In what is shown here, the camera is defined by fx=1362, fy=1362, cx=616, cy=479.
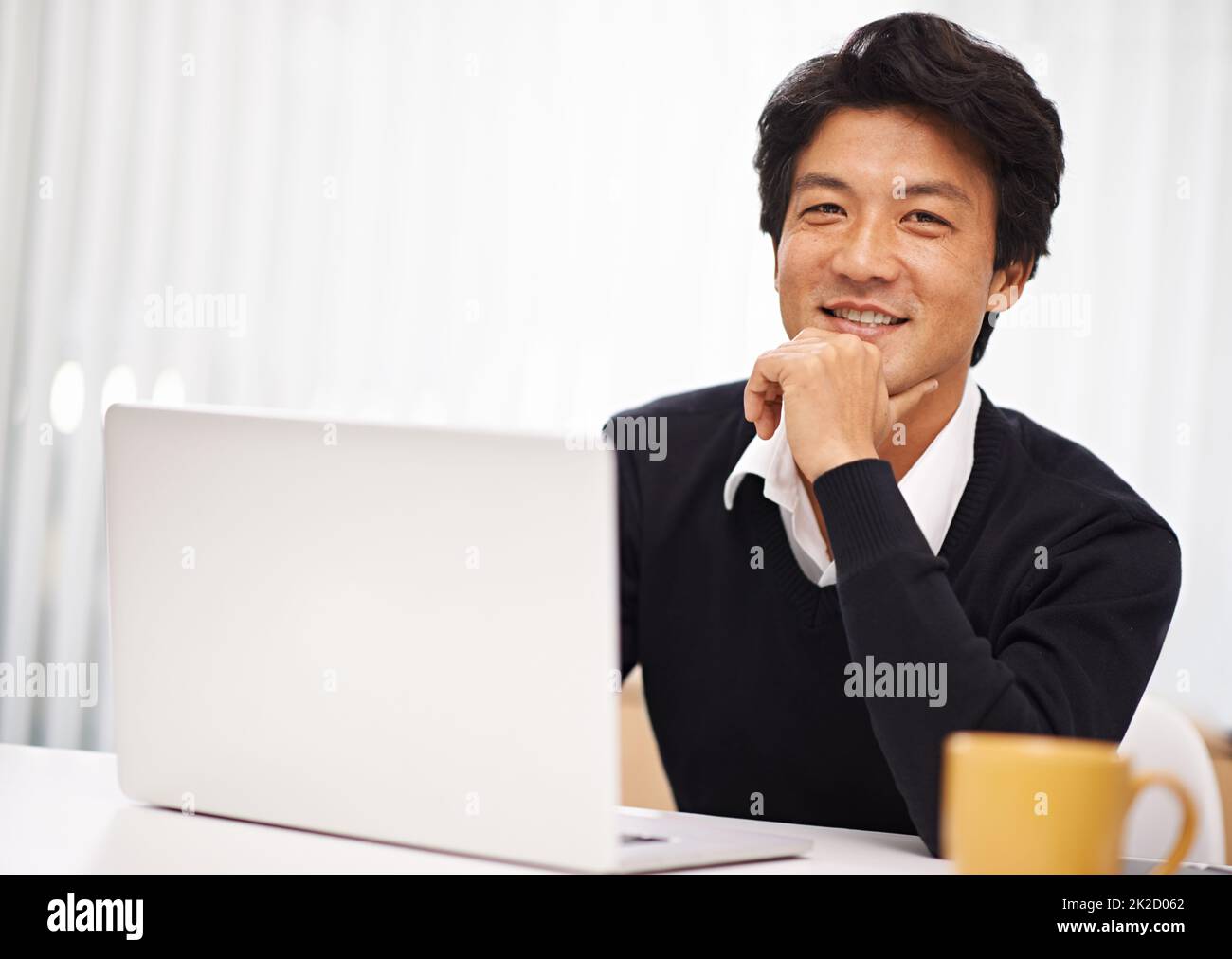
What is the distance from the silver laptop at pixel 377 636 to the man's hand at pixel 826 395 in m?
0.37

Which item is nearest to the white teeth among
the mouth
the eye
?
the mouth

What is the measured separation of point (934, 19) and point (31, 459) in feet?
7.62

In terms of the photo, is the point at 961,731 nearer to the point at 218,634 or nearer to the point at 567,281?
the point at 218,634

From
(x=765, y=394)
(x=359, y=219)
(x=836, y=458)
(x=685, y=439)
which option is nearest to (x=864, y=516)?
(x=836, y=458)

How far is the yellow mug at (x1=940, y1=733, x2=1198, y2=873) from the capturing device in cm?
62

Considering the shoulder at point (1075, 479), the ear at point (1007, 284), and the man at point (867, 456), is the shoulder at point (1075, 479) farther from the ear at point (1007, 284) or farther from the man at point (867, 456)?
the ear at point (1007, 284)

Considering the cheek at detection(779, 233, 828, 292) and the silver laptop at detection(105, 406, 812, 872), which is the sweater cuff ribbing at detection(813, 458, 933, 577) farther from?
the cheek at detection(779, 233, 828, 292)

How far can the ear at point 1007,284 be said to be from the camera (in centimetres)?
158

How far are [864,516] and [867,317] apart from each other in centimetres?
42

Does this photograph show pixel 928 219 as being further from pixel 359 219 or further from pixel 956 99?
pixel 359 219

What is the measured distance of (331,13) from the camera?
312 centimetres

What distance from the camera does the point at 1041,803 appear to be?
24.9 inches

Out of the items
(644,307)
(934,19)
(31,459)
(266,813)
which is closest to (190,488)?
(266,813)

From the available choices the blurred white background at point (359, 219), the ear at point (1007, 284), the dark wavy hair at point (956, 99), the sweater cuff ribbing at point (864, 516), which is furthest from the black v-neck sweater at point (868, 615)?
the blurred white background at point (359, 219)
